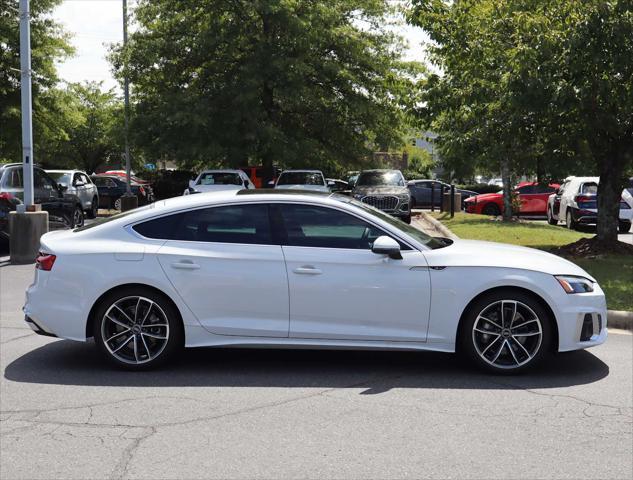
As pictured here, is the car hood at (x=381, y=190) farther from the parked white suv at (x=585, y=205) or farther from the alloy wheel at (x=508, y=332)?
the alloy wheel at (x=508, y=332)

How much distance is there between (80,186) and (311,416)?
67.4 feet

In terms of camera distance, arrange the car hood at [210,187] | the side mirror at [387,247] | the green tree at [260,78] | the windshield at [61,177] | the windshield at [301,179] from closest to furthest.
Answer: the side mirror at [387,247] → the car hood at [210,187] → the windshield at [61,177] → the windshield at [301,179] → the green tree at [260,78]

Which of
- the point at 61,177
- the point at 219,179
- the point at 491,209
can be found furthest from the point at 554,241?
the point at 61,177

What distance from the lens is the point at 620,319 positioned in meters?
8.68

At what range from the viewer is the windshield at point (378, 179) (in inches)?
956

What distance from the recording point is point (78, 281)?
21.3ft

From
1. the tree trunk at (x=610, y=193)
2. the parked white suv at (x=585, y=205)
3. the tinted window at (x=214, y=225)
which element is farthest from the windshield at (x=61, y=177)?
the tinted window at (x=214, y=225)

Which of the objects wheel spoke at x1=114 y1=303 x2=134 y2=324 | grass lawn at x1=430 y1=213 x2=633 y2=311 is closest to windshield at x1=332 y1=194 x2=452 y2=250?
wheel spoke at x1=114 y1=303 x2=134 y2=324

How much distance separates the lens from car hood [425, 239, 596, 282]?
640 cm

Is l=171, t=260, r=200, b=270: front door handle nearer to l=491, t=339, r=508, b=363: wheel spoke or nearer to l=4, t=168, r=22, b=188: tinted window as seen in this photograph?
l=491, t=339, r=508, b=363: wheel spoke

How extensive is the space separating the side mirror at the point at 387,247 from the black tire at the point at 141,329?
5.70 feet

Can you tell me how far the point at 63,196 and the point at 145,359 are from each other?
12158 millimetres

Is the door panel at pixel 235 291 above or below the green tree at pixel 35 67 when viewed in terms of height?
below

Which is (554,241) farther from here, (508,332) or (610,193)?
(508,332)
